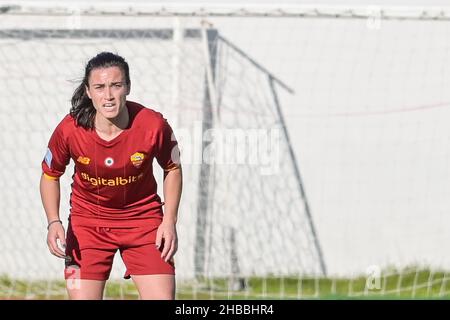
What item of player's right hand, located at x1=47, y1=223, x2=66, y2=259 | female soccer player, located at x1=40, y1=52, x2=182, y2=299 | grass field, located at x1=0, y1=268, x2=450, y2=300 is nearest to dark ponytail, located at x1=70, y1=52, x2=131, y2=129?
female soccer player, located at x1=40, y1=52, x2=182, y2=299

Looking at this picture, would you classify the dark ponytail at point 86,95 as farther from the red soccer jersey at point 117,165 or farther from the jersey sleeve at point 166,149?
the jersey sleeve at point 166,149

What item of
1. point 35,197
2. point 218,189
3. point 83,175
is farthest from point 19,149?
point 83,175

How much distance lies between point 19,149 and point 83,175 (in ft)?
11.7

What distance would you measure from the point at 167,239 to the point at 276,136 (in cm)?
362

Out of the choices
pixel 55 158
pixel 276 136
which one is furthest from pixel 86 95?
pixel 276 136

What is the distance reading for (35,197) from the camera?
8219 mm

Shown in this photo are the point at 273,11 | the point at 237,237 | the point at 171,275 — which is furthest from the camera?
the point at 237,237

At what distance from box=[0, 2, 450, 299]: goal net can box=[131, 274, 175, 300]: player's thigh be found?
10.5ft

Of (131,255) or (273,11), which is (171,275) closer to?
(131,255)

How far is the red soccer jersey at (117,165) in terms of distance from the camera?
15.5 ft

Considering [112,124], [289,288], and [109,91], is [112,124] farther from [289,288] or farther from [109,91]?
[289,288]

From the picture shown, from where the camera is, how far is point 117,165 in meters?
4.71

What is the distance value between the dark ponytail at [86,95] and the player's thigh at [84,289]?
0.76 m

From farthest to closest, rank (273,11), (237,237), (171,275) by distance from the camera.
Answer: (237,237)
(273,11)
(171,275)
